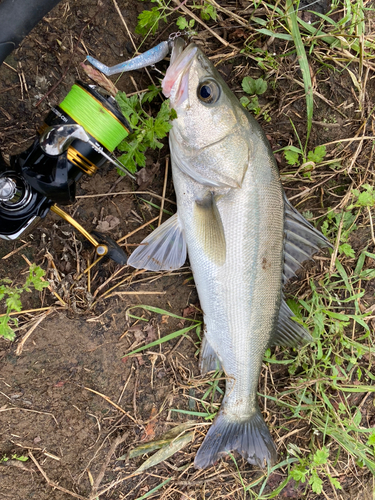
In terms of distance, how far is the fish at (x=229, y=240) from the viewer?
217 cm

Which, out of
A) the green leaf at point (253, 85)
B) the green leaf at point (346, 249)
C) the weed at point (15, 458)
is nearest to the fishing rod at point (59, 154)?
the green leaf at point (253, 85)

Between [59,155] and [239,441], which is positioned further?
[239,441]

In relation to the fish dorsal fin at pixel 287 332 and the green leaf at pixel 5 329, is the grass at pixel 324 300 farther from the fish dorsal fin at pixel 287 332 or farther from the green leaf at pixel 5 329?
the green leaf at pixel 5 329

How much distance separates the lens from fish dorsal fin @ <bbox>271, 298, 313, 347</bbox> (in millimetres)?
2639

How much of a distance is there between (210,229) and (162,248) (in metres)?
0.40

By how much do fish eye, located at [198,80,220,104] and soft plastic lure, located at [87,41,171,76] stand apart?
0.43 meters

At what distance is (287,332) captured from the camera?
2668 mm

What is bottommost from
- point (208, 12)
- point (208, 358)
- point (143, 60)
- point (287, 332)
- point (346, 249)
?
point (346, 249)

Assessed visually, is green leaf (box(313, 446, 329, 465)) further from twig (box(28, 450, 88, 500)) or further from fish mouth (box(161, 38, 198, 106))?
fish mouth (box(161, 38, 198, 106))

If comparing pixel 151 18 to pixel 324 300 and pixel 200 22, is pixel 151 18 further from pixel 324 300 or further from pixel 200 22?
pixel 324 300

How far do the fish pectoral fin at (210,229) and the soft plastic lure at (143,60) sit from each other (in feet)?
3.13

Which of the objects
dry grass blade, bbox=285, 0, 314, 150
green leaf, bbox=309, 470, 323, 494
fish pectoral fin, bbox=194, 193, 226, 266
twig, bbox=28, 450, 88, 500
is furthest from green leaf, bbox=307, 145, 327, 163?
twig, bbox=28, 450, 88, 500

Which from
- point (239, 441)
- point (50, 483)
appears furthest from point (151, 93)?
point (50, 483)

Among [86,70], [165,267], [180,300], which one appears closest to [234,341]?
[180,300]
